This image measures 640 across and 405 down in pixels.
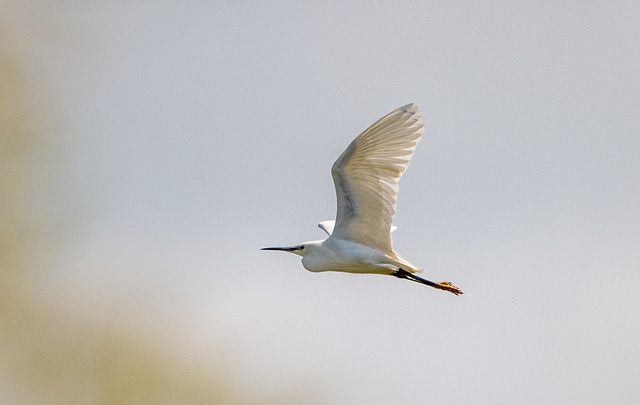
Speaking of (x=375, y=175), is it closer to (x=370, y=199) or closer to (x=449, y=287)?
(x=370, y=199)

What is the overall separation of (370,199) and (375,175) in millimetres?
238

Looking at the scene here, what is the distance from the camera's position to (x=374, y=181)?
755cm

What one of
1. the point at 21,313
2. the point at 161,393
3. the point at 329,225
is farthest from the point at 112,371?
→ the point at 329,225

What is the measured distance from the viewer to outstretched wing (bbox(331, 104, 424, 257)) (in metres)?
7.30

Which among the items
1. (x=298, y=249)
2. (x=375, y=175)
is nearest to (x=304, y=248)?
(x=298, y=249)

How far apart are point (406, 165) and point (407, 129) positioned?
35 centimetres

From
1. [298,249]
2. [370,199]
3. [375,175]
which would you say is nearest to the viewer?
[375,175]

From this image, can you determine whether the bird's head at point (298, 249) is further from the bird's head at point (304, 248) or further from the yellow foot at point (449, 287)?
the yellow foot at point (449, 287)

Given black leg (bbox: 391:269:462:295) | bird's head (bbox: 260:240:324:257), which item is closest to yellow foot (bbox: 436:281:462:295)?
black leg (bbox: 391:269:462:295)

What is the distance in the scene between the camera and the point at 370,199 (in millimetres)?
7645

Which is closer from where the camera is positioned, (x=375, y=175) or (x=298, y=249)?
(x=375, y=175)

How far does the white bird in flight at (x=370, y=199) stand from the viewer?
7.33 metres

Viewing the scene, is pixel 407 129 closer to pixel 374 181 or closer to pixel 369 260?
pixel 374 181

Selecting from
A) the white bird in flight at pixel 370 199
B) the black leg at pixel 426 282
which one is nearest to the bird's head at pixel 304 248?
the white bird in flight at pixel 370 199
